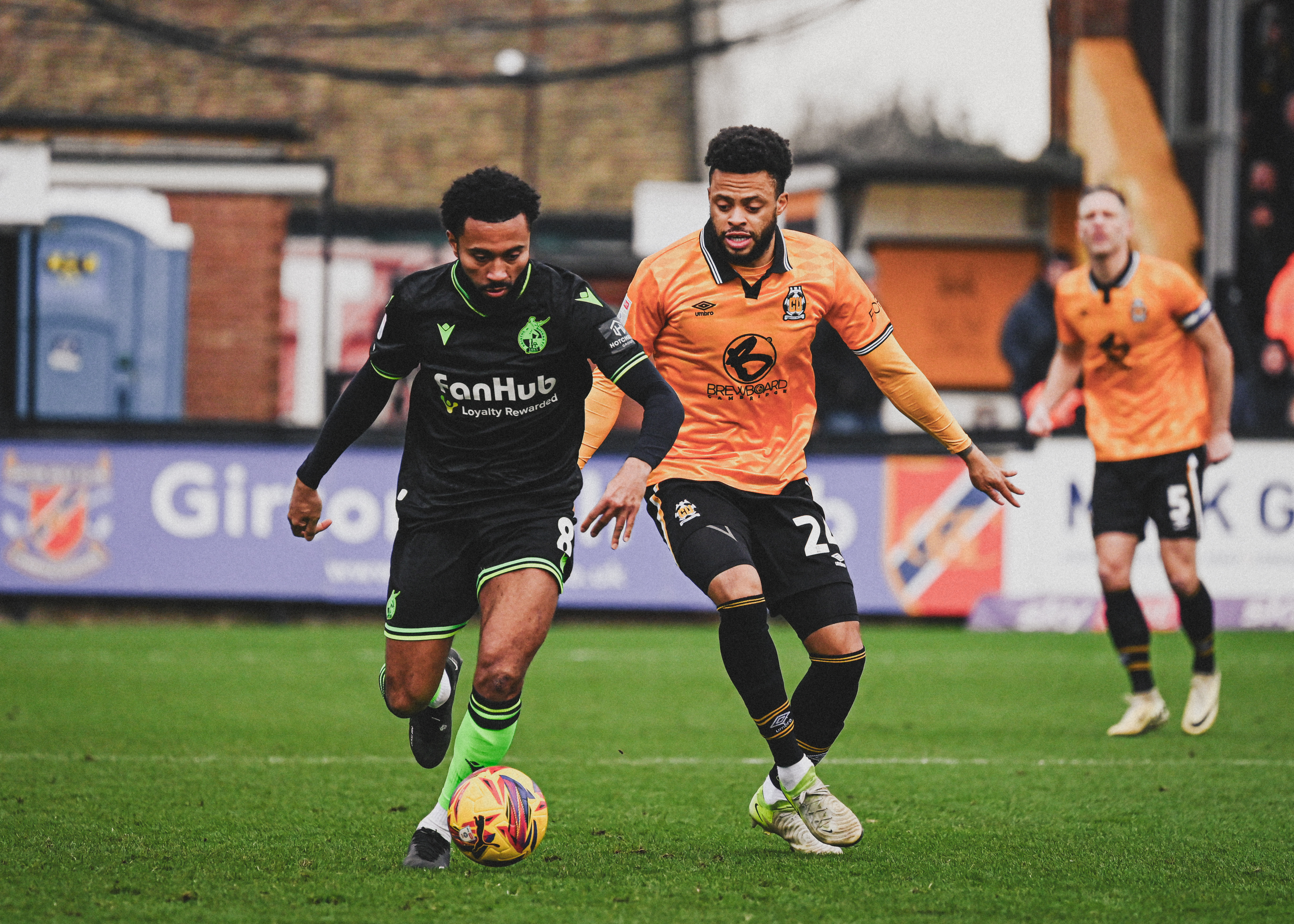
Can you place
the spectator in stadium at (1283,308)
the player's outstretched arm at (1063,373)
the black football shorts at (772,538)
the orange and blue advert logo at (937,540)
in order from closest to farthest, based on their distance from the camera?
1. the black football shorts at (772,538)
2. the player's outstretched arm at (1063,373)
3. the orange and blue advert logo at (937,540)
4. the spectator in stadium at (1283,308)

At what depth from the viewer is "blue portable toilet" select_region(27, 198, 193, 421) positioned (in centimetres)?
1409

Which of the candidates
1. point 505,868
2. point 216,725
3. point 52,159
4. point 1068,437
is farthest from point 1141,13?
point 505,868

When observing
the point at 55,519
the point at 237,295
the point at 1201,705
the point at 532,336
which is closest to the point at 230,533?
the point at 55,519

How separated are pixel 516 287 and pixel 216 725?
3.98 meters

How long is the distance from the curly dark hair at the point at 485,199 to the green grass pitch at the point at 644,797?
1.94 meters

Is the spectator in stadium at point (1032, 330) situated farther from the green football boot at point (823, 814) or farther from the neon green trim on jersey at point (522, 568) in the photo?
the neon green trim on jersey at point (522, 568)

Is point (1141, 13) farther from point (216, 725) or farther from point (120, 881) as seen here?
point (120, 881)

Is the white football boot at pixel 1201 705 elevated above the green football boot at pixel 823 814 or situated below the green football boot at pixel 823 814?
below

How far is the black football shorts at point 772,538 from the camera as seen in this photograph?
5363 mm

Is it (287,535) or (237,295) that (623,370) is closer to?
(287,535)

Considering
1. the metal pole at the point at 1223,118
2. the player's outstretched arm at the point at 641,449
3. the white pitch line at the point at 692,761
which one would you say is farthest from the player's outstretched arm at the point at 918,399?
the metal pole at the point at 1223,118

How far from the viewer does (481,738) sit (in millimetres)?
4961

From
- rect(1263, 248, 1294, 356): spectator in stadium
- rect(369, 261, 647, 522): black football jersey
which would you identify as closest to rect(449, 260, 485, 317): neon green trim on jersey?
rect(369, 261, 647, 522): black football jersey

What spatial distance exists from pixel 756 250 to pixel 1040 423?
3.05 metres
